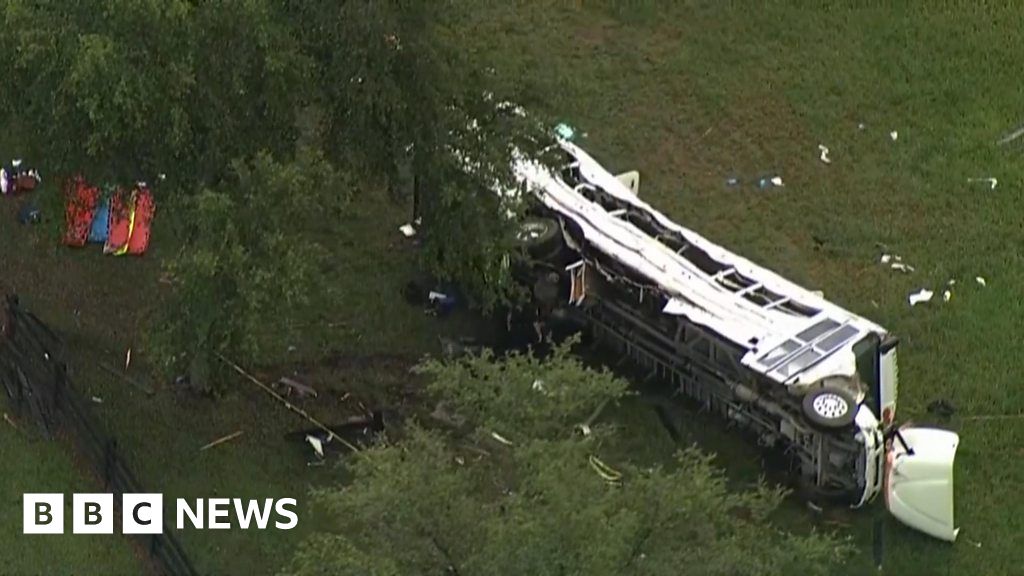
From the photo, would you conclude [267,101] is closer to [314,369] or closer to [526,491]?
[314,369]

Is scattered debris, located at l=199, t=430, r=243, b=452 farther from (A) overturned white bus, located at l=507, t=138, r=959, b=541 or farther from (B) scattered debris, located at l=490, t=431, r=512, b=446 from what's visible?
(B) scattered debris, located at l=490, t=431, r=512, b=446

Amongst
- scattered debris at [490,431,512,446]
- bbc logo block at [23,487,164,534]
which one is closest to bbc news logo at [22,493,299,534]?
bbc logo block at [23,487,164,534]

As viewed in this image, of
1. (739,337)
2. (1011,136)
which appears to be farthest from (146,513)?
(1011,136)

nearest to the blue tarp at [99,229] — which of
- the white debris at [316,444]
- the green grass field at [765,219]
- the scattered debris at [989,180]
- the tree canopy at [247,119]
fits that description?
the green grass field at [765,219]

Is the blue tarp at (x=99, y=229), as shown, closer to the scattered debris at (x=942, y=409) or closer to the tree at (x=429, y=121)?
the tree at (x=429, y=121)

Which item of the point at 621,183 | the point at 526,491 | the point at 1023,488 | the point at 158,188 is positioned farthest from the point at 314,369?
the point at 1023,488

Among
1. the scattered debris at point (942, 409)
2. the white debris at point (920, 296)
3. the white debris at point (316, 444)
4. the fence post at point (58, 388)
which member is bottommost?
the white debris at point (316, 444)

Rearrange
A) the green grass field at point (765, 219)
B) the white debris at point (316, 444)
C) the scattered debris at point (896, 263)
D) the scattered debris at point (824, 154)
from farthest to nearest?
the scattered debris at point (824, 154), the scattered debris at point (896, 263), the white debris at point (316, 444), the green grass field at point (765, 219)
